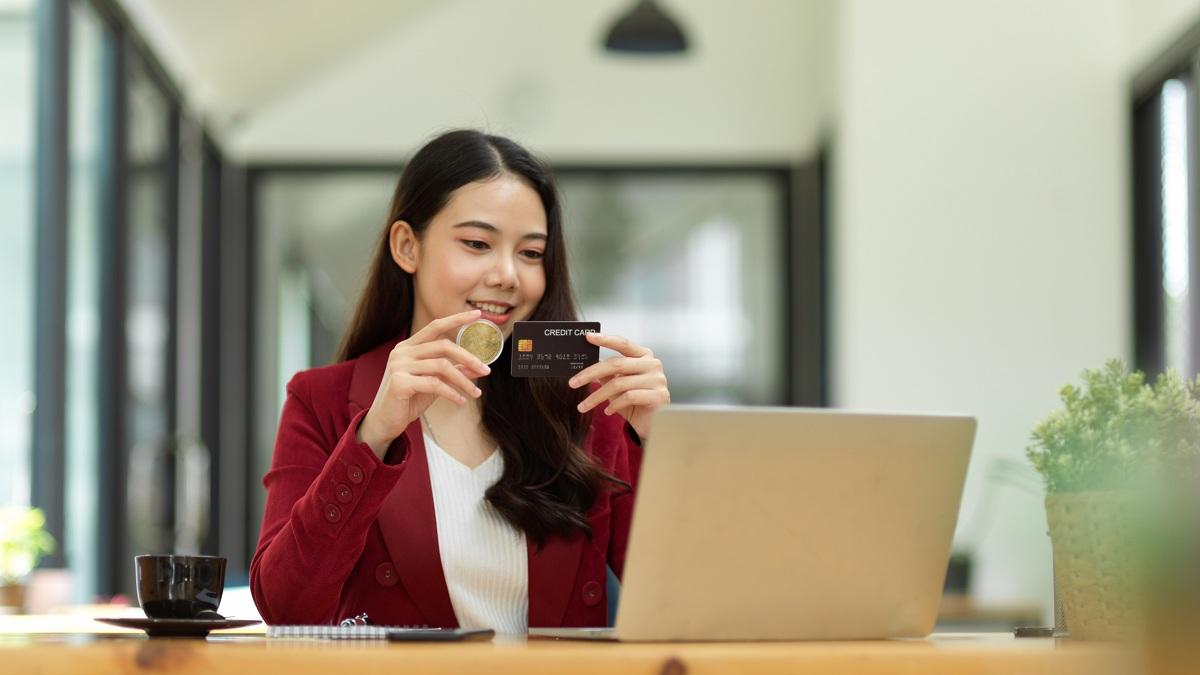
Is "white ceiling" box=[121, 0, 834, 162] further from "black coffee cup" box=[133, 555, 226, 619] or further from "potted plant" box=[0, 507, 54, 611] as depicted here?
"black coffee cup" box=[133, 555, 226, 619]

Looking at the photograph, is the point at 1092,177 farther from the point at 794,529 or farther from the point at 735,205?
the point at 794,529

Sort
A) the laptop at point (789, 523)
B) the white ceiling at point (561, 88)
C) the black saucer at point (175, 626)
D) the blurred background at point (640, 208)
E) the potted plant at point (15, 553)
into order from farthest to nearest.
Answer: the white ceiling at point (561, 88) < the blurred background at point (640, 208) < the potted plant at point (15, 553) < the black saucer at point (175, 626) < the laptop at point (789, 523)

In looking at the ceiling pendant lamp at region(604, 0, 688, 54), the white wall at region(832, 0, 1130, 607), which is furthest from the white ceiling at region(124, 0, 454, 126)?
the white wall at region(832, 0, 1130, 607)

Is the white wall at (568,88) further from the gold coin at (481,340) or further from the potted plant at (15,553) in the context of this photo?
the gold coin at (481,340)

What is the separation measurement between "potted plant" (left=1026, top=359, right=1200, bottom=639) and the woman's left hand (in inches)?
17.5

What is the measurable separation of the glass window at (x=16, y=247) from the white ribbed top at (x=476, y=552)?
2.52 metres

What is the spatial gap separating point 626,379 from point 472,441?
0.42 metres

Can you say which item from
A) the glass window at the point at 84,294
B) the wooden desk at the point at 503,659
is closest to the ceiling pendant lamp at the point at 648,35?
the glass window at the point at 84,294

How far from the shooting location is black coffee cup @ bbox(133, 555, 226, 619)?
150 cm

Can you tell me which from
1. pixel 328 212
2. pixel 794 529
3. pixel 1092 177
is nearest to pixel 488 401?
pixel 794 529

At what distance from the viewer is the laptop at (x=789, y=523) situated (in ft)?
4.26

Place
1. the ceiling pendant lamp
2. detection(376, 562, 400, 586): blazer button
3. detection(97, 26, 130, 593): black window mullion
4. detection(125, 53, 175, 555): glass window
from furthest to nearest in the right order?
the ceiling pendant lamp, detection(125, 53, 175, 555): glass window, detection(97, 26, 130, 593): black window mullion, detection(376, 562, 400, 586): blazer button

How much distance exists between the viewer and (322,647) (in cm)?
121

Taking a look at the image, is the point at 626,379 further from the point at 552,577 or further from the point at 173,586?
the point at 173,586
